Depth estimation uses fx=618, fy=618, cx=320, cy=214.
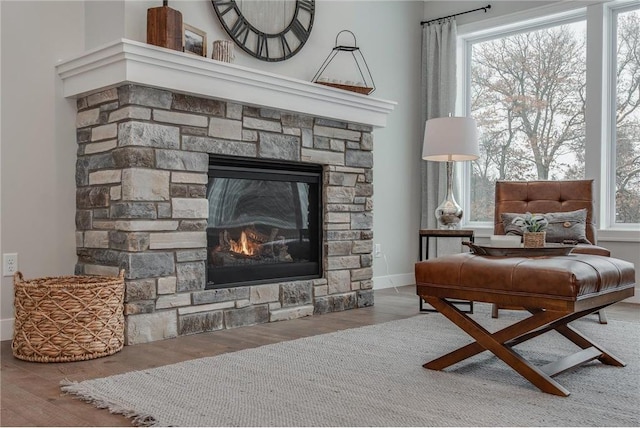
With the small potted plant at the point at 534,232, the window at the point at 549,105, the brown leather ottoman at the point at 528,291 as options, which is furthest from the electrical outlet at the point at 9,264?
the window at the point at 549,105

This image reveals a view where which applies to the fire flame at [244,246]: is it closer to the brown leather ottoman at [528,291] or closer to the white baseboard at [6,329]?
the white baseboard at [6,329]

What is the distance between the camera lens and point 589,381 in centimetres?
234

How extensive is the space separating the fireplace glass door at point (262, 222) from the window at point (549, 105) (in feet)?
6.71

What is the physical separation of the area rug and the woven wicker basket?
0.44 meters

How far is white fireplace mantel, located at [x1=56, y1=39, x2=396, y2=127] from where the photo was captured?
297cm

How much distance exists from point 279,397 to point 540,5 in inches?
167

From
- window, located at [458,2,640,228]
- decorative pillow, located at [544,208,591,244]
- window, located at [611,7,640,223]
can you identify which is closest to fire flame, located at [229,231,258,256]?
decorative pillow, located at [544,208,591,244]

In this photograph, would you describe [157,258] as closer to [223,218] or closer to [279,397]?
[223,218]

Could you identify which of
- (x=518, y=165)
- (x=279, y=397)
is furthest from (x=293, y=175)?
(x=518, y=165)

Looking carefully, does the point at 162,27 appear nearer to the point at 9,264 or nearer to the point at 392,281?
the point at 9,264

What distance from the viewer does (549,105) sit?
516 cm

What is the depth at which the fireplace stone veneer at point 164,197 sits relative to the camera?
305cm

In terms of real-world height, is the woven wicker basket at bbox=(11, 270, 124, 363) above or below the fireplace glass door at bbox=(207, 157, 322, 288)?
below

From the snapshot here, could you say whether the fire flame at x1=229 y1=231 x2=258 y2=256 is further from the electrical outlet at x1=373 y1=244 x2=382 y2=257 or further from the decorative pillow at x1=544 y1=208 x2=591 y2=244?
the decorative pillow at x1=544 y1=208 x2=591 y2=244
